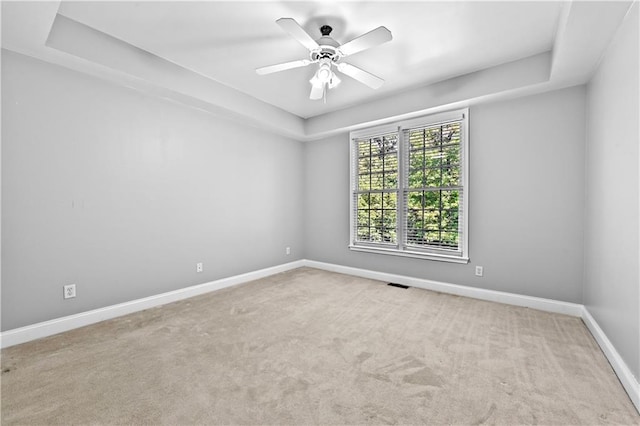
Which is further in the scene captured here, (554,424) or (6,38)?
(6,38)

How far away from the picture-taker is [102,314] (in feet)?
9.15

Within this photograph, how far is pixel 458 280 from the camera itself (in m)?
3.63

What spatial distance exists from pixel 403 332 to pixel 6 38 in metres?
4.00

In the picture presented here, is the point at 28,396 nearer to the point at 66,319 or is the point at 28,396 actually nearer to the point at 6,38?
the point at 66,319

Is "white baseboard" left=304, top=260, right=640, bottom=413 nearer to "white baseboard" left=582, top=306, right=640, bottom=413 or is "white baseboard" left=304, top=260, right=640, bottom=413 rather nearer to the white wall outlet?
"white baseboard" left=582, top=306, right=640, bottom=413

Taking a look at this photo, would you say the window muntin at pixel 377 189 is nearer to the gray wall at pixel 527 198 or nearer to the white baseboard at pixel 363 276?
the white baseboard at pixel 363 276

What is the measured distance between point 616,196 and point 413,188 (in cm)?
214

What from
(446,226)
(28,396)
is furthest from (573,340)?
(28,396)

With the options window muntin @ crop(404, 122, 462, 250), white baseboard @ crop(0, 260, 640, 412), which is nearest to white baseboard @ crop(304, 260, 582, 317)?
white baseboard @ crop(0, 260, 640, 412)

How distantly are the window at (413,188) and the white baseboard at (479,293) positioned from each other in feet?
1.16

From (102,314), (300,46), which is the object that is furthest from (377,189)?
(102,314)

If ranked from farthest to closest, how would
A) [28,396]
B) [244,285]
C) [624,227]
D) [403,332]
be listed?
[244,285], [403,332], [624,227], [28,396]

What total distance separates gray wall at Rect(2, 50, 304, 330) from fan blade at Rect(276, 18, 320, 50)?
2031 millimetres

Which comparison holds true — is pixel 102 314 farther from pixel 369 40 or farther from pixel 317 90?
pixel 369 40
